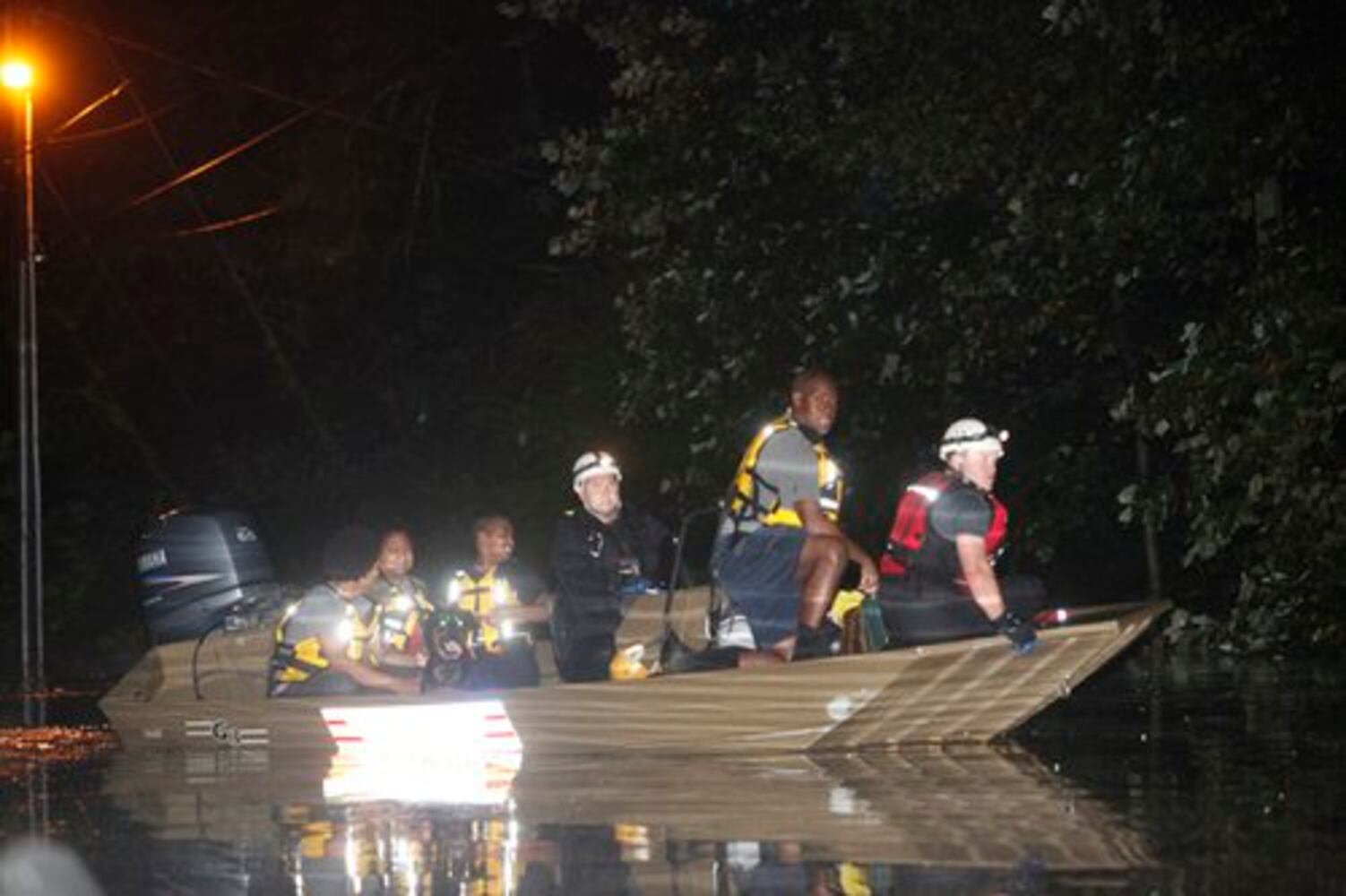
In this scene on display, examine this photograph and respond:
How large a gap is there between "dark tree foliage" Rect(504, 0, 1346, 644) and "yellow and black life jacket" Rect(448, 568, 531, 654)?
4786mm

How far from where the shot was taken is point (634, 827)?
13023 mm

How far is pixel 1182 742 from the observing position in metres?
17.0

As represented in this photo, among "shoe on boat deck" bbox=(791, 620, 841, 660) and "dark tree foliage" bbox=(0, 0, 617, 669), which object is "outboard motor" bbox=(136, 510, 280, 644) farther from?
"dark tree foliage" bbox=(0, 0, 617, 669)

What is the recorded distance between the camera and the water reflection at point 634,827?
11242 mm

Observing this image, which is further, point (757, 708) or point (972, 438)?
point (757, 708)

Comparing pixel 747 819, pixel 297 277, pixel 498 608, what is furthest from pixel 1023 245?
pixel 297 277

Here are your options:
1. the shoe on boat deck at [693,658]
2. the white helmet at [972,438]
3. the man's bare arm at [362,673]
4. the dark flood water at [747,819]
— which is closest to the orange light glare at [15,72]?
the dark flood water at [747,819]

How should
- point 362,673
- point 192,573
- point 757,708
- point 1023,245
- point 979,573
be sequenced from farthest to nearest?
point 192,573 → point 1023,245 → point 362,673 → point 757,708 → point 979,573

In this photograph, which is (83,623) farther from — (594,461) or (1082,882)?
(1082,882)

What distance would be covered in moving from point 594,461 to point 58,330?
1052 inches

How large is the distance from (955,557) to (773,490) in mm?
1134

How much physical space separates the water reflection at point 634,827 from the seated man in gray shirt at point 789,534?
39.6 inches

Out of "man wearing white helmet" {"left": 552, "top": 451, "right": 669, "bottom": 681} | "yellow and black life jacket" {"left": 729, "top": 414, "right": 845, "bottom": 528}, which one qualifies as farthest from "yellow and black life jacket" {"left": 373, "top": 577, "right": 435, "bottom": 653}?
"yellow and black life jacket" {"left": 729, "top": 414, "right": 845, "bottom": 528}

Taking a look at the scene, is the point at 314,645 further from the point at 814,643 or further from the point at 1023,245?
the point at 1023,245
